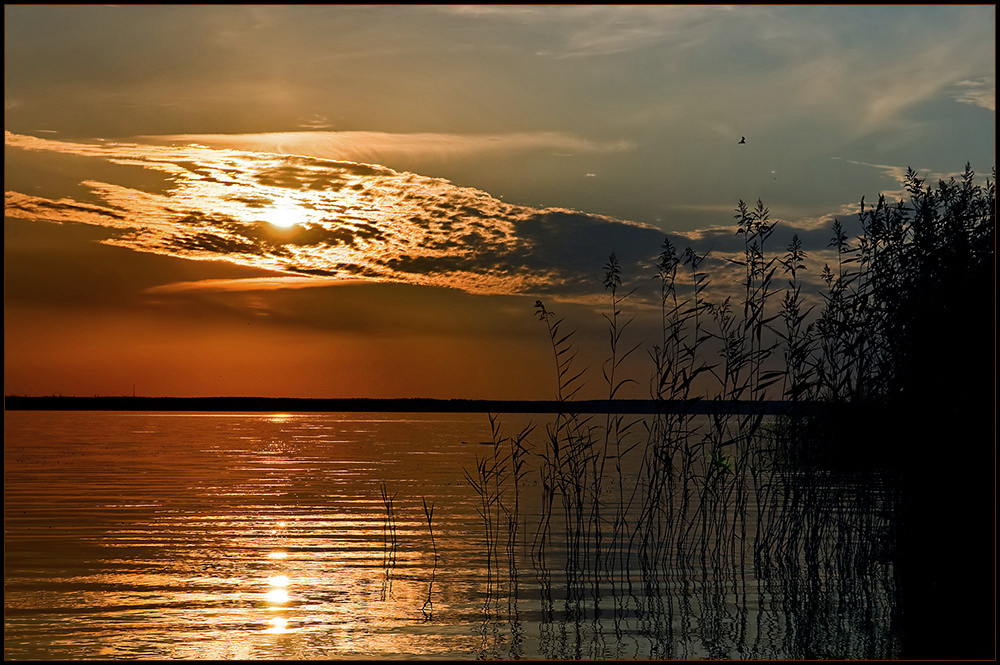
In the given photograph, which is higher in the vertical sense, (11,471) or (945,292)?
(945,292)

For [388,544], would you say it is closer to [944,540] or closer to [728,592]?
[728,592]

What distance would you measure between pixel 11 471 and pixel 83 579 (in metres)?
25.1

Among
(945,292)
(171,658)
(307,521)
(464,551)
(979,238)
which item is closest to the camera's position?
(171,658)

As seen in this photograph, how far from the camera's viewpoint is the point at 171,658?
11.6m

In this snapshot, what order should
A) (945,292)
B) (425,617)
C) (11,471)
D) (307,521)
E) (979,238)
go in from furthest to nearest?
1. (11,471)
2. (307,521)
3. (979,238)
4. (945,292)
5. (425,617)

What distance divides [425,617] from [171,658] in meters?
4.00

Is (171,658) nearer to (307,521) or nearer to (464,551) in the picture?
(464,551)

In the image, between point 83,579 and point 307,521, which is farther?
point 307,521

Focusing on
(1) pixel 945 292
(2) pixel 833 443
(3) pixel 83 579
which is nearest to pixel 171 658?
(3) pixel 83 579

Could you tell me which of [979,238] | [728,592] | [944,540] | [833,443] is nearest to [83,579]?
[728,592]

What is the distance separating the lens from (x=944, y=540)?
48.5 ft

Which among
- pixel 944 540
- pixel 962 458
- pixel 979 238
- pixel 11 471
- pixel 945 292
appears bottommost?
pixel 11 471

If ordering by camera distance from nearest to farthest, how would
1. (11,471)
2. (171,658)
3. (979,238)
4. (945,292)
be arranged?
(171,658) → (945,292) → (979,238) → (11,471)

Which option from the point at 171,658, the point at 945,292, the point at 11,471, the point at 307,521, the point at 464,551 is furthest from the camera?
the point at 11,471
